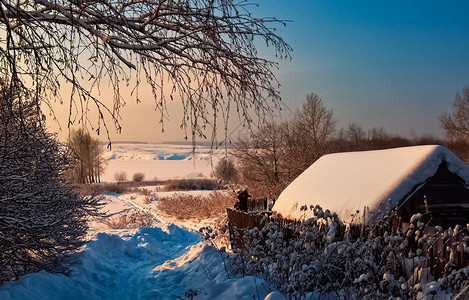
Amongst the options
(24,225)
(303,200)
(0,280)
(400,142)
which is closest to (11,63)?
(24,225)

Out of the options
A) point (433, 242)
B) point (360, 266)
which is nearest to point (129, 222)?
point (360, 266)

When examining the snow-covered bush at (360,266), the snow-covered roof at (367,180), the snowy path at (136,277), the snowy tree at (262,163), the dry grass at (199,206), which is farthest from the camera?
the snowy tree at (262,163)

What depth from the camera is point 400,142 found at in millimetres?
57438

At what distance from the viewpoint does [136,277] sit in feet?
28.9

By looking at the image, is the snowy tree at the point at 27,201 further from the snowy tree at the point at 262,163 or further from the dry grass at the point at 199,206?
the snowy tree at the point at 262,163

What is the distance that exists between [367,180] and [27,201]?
6.76 m

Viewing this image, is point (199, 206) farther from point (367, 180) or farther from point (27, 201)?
point (27, 201)

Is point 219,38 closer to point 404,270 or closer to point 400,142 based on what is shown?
point 404,270

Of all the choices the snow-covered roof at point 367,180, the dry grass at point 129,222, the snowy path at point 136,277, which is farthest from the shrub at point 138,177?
the snow-covered roof at point 367,180

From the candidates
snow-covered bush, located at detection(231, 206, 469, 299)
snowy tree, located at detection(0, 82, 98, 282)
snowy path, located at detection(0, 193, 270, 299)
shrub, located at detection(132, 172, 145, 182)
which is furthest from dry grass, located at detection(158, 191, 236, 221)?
shrub, located at detection(132, 172, 145, 182)

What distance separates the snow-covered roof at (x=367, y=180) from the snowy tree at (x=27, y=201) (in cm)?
480

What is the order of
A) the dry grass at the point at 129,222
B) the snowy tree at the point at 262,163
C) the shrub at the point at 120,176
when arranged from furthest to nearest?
1. the shrub at the point at 120,176
2. the snowy tree at the point at 262,163
3. the dry grass at the point at 129,222

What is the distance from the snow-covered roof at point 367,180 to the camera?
7887 mm

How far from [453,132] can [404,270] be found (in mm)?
50474
